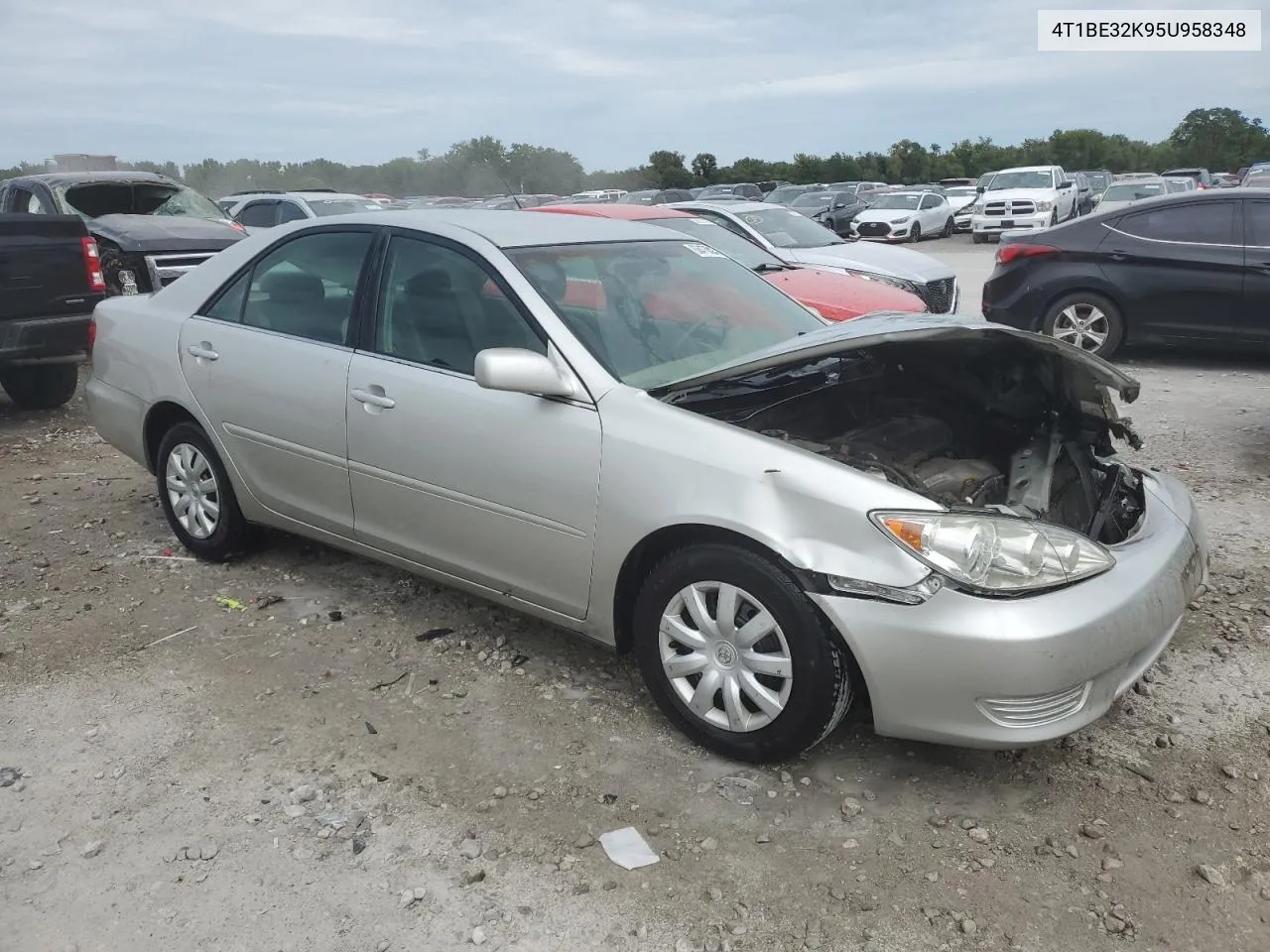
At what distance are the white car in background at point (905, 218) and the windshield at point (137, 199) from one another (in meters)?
17.2

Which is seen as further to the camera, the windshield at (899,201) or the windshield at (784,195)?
the windshield at (784,195)

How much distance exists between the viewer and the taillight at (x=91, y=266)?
292 inches

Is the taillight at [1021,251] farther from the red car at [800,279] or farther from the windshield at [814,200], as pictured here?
the windshield at [814,200]

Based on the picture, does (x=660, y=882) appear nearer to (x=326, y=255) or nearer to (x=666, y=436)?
(x=666, y=436)

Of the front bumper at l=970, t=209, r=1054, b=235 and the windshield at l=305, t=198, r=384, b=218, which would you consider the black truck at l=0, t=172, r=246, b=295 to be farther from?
the front bumper at l=970, t=209, r=1054, b=235

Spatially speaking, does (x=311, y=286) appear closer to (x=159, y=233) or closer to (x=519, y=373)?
(x=519, y=373)

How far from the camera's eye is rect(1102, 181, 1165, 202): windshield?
915 inches

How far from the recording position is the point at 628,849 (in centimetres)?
274

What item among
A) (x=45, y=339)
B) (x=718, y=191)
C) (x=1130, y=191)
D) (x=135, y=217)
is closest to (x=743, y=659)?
(x=45, y=339)

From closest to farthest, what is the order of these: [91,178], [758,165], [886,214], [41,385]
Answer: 1. [41,385]
2. [91,178]
3. [886,214]
4. [758,165]

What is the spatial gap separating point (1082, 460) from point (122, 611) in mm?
3849

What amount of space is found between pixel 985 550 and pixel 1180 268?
693cm

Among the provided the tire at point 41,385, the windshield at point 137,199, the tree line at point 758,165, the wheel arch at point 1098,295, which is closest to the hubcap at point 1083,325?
the wheel arch at point 1098,295

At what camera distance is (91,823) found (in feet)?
9.48
